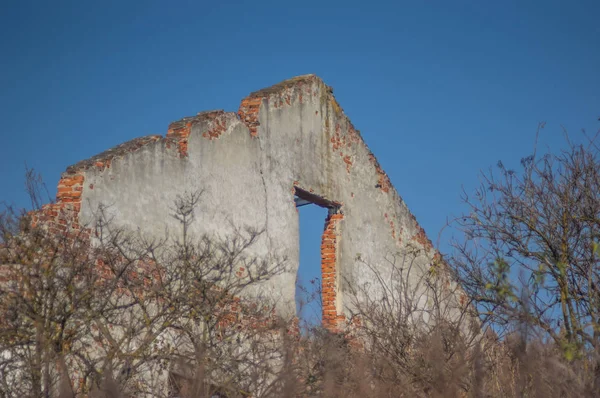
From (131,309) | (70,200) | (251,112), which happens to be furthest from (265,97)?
(131,309)

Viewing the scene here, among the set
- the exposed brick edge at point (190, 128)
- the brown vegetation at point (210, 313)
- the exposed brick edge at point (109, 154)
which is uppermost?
the exposed brick edge at point (190, 128)

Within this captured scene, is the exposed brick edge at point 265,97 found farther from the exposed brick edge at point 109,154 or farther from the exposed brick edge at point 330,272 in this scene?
the exposed brick edge at point 330,272

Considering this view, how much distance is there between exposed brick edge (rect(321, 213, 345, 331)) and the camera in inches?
432

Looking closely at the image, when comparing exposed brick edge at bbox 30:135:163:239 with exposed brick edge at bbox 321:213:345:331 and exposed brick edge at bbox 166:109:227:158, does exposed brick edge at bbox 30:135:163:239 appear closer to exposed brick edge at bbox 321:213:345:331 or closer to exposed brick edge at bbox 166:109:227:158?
exposed brick edge at bbox 166:109:227:158

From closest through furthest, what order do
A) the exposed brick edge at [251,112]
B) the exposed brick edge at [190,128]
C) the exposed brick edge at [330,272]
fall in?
the exposed brick edge at [190,128]
the exposed brick edge at [251,112]
the exposed brick edge at [330,272]

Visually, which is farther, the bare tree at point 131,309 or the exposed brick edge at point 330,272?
the exposed brick edge at point 330,272

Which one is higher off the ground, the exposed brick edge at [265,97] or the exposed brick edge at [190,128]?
the exposed brick edge at [265,97]

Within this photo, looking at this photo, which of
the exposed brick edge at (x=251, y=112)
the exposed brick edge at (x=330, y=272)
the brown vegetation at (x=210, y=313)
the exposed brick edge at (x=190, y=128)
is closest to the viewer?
the brown vegetation at (x=210, y=313)

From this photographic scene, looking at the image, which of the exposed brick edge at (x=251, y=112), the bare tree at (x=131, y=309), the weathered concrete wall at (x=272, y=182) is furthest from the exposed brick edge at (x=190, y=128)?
the bare tree at (x=131, y=309)

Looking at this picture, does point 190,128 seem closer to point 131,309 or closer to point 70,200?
point 70,200

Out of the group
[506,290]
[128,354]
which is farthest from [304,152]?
[506,290]

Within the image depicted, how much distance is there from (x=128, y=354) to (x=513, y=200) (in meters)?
4.69

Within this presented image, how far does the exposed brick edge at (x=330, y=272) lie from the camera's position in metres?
11.0

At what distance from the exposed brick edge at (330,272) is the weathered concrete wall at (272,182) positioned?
15 millimetres
